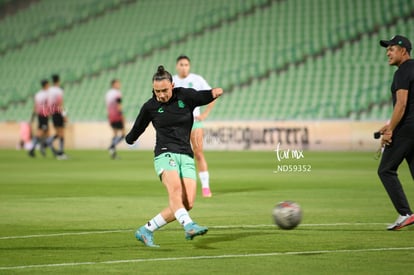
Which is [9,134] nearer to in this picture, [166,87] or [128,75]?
[128,75]

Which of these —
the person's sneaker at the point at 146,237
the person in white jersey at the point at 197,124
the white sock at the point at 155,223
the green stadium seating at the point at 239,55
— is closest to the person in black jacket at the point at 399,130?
the white sock at the point at 155,223

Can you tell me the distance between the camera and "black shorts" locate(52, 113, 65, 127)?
29984 millimetres

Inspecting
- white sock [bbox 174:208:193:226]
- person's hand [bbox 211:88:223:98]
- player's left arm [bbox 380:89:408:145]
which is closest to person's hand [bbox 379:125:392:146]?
player's left arm [bbox 380:89:408:145]

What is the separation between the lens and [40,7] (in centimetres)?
4591

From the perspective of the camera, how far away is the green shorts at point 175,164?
10.1 metres

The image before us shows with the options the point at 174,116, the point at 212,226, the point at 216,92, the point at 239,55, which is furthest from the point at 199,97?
the point at 239,55

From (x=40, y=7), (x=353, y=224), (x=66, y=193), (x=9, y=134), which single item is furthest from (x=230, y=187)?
(x=40, y=7)

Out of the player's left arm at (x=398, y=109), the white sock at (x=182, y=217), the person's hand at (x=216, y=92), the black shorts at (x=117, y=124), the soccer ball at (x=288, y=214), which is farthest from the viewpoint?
the black shorts at (x=117, y=124)

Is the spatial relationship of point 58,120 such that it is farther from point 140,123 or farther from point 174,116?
point 174,116

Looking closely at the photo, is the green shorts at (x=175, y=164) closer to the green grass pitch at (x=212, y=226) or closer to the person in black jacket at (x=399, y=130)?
the green grass pitch at (x=212, y=226)

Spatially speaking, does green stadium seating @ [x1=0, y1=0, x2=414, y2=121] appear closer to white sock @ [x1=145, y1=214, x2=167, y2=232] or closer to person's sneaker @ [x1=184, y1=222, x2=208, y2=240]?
white sock @ [x1=145, y1=214, x2=167, y2=232]

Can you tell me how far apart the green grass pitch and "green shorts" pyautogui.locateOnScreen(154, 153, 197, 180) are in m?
0.78

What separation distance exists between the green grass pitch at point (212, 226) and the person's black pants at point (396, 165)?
0.35 metres

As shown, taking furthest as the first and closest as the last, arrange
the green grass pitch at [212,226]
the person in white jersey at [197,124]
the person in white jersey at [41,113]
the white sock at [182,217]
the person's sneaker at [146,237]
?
the person in white jersey at [41,113]
the person in white jersey at [197,124]
the person's sneaker at [146,237]
the white sock at [182,217]
the green grass pitch at [212,226]
